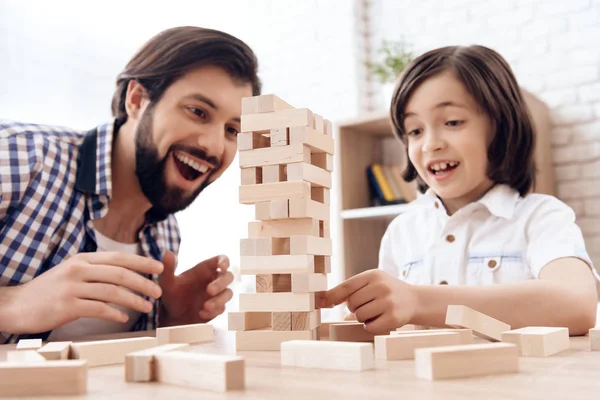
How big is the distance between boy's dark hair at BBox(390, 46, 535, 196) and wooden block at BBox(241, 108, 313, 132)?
2.46 ft

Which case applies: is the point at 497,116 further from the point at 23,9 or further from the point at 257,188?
the point at 23,9

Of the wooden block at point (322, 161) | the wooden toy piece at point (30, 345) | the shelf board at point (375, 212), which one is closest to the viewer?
the wooden toy piece at point (30, 345)

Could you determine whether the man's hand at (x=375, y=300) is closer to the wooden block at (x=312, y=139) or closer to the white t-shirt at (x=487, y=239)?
the wooden block at (x=312, y=139)

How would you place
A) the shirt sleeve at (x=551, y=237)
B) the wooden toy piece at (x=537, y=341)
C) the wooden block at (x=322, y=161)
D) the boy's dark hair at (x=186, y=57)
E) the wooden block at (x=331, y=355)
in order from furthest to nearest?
the boy's dark hair at (x=186, y=57)
the shirt sleeve at (x=551, y=237)
the wooden block at (x=322, y=161)
the wooden toy piece at (x=537, y=341)
the wooden block at (x=331, y=355)

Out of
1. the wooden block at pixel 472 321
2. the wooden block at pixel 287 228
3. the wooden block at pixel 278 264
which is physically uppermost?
the wooden block at pixel 287 228

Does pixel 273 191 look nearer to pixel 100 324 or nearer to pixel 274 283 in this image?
pixel 274 283

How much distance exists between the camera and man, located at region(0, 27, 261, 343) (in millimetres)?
A: 1112

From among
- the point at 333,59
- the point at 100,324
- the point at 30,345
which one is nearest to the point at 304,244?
the point at 30,345

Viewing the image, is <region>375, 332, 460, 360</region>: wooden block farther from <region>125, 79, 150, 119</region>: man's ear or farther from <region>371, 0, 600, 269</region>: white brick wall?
<region>371, 0, 600, 269</region>: white brick wall

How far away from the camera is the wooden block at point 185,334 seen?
2.97ft

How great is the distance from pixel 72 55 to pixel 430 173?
200 cm

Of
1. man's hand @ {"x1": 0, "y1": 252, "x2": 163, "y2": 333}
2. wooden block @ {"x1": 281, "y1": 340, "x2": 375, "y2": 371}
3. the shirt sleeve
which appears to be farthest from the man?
the shirt sleeve

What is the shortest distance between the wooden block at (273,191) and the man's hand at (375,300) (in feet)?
0.56

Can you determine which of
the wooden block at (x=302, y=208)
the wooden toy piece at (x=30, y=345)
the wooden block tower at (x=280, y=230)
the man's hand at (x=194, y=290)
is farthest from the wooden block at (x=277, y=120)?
the man's hand at (x=194, y=290)
